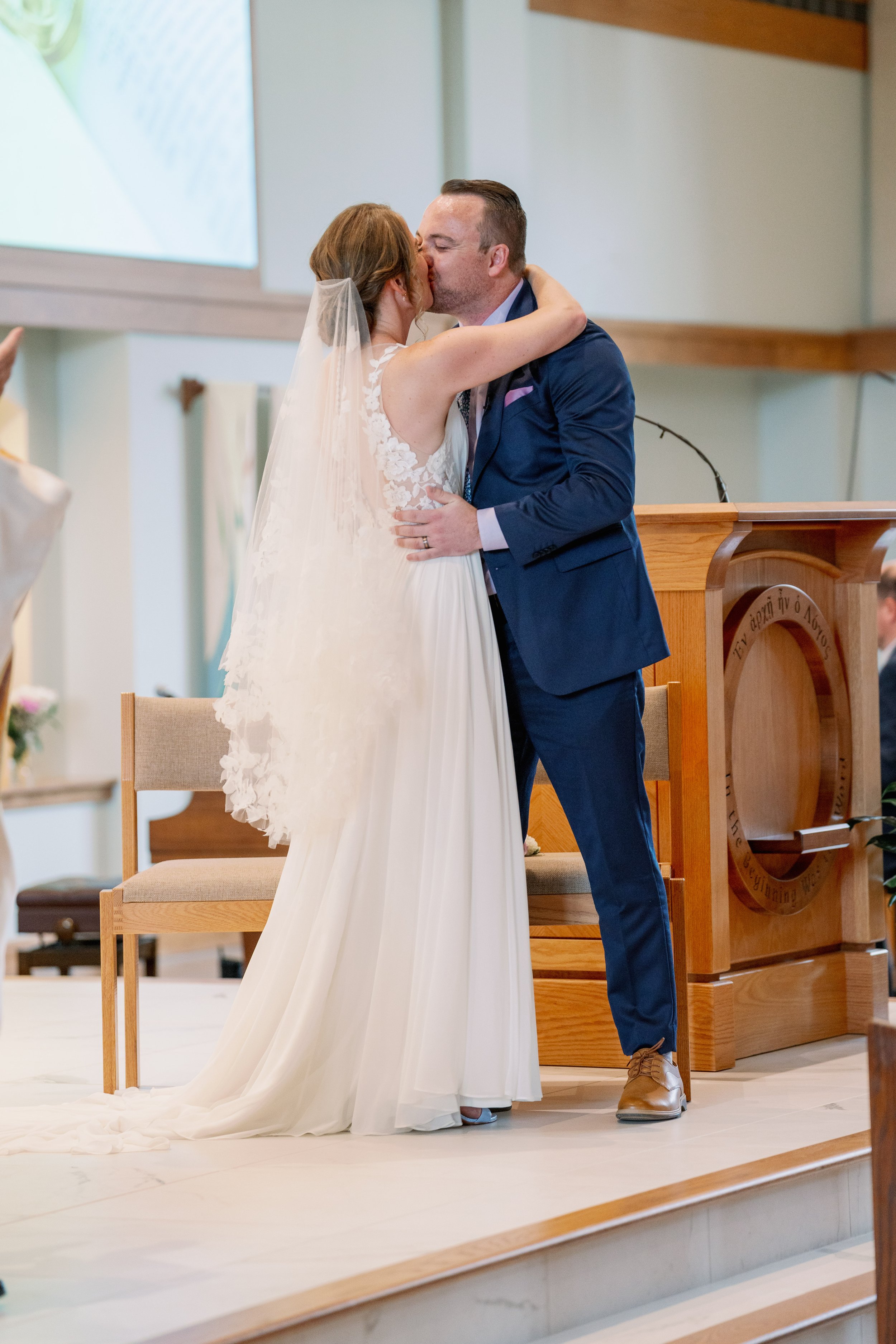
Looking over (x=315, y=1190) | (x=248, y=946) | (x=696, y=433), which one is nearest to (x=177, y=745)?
(x=315, y=1190)

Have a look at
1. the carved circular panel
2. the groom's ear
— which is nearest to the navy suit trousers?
the carved circular panel

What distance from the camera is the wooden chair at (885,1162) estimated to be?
169 centimetres

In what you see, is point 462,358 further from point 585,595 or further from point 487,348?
point 585,595

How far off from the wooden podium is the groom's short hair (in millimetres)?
731

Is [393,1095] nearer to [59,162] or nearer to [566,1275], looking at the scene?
[566,1275]

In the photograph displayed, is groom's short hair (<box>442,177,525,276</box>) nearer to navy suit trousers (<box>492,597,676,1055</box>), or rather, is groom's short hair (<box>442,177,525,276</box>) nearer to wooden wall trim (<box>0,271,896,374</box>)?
navy suit trousers (<box>492,597,676,1055</box>)

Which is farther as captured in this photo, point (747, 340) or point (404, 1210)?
point (747, 340)

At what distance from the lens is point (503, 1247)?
211cm

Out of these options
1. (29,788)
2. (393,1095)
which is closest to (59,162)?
(29,788)

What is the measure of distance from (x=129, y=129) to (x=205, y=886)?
5.56 metres

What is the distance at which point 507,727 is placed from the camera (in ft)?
9.36

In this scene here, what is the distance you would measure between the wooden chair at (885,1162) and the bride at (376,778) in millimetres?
1064

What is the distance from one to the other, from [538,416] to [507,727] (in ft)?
1.86

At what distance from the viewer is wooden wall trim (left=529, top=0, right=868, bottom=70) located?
882cm
